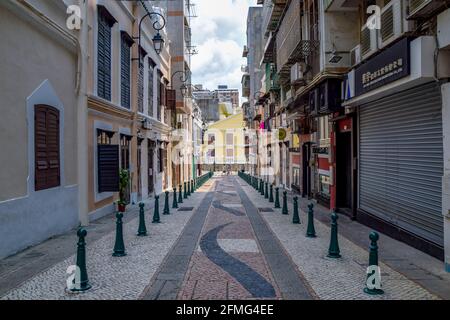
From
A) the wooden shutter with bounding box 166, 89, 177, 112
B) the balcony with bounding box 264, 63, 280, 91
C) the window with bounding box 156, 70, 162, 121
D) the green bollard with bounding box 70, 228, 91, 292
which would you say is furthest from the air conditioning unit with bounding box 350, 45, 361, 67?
the wooden shutter with bounding box 166, 89, 177, 112

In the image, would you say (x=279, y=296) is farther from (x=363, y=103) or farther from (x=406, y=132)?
(x=363, y=103)

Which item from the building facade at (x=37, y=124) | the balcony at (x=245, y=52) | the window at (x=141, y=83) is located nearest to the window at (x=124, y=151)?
the window at (x=141, y=83)

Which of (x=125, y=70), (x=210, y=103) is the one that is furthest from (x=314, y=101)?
(x=210, y=103)

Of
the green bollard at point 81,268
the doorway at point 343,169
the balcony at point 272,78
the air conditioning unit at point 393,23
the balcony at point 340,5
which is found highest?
the balcony at point 272,78

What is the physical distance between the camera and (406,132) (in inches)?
404

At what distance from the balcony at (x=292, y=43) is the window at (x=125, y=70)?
23.2ft

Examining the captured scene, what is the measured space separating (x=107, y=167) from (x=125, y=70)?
577 centimetres

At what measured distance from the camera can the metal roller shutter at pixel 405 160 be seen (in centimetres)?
884

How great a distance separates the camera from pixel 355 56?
13219mm

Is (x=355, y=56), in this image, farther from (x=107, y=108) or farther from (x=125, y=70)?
(x=125, y=70)

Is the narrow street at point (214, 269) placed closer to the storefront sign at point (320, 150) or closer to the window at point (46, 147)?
the window at point (46, 147)

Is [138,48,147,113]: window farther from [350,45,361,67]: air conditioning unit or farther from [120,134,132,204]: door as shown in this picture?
[350,45,361,67]: air conditioning unit

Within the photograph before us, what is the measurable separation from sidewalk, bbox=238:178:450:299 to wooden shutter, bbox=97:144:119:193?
19.5 ft

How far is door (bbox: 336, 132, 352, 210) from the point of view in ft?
52.4
